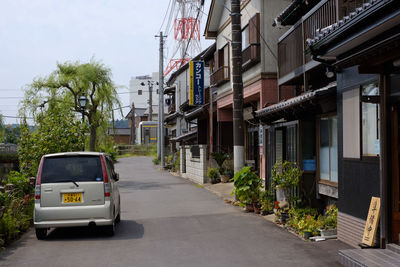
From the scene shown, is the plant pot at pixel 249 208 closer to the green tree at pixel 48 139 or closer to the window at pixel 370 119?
the window at pixel 370 119

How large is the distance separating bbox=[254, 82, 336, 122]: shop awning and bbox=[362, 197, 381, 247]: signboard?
2.66 metres

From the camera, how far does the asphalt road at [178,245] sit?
24.7ft

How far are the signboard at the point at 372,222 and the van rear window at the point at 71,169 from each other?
17.2 feet

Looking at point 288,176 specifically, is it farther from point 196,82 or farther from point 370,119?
point 196,82

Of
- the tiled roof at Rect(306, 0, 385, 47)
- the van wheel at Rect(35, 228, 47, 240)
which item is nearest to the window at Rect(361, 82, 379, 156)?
the tiled roof at Rect(306, 0, 385, 47)

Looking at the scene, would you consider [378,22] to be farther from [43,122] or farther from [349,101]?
[43,122]

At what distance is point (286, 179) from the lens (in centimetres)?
1124

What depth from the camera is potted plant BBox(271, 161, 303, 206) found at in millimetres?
11164

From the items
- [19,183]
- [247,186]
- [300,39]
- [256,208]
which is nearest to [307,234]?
[256,208]

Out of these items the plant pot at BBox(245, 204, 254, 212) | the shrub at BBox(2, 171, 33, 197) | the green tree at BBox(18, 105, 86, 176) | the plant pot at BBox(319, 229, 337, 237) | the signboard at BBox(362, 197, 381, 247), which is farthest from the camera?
the green tree at BBox(18, 105, 86, 176)

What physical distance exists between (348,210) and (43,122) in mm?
12727

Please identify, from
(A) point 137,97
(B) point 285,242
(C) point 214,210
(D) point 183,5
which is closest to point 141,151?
(D) point 183,5

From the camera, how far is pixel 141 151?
67000mm

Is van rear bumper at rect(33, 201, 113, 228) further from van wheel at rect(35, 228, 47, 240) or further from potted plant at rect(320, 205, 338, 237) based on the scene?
potted plant at rect(320, 205, 338, 237)
